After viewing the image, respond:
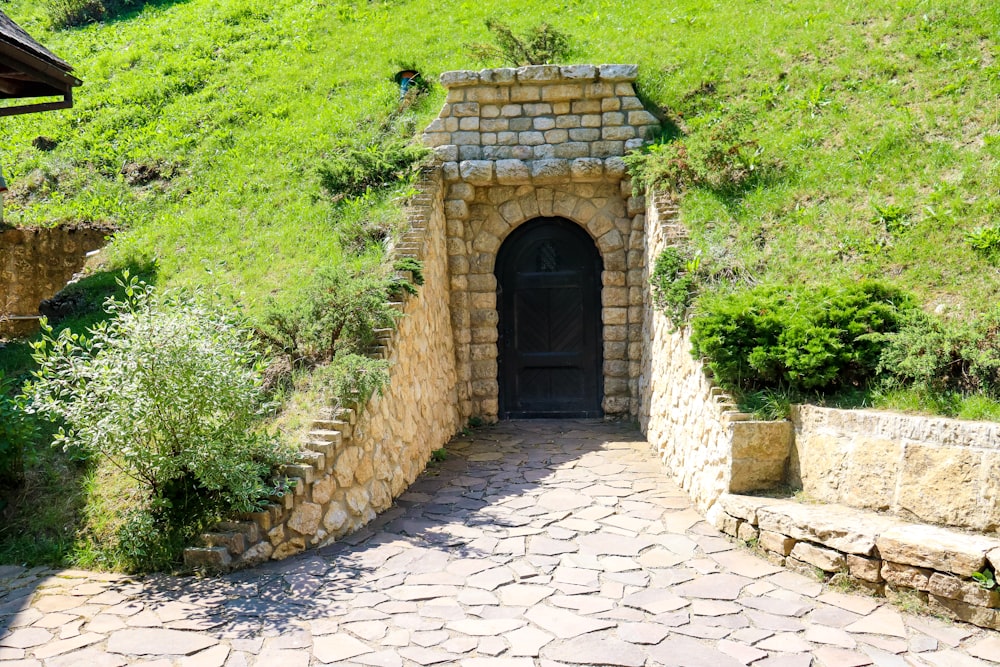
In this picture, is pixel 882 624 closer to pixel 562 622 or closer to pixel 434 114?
pixel 562 622

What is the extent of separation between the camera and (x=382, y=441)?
7.23 m

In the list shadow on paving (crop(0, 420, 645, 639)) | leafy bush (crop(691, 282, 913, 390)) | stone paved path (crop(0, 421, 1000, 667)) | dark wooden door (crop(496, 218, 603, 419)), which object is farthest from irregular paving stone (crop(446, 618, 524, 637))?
dark wooden door (crop(496, 218, 603, 419))

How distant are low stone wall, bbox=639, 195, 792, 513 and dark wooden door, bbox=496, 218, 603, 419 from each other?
0.82m

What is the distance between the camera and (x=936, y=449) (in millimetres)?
5250

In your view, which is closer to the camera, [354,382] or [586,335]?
[354,382]

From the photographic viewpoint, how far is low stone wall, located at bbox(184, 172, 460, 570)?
5836 millimetres

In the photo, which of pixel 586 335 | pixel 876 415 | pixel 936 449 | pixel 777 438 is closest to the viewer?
pixel 936 449

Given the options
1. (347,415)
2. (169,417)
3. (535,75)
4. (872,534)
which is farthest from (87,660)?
(535,75)

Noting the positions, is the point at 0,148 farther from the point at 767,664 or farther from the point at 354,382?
the point at 767,664

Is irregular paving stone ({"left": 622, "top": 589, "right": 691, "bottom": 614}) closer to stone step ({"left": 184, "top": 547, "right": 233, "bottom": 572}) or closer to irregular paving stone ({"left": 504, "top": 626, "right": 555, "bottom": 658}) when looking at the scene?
irregular paving stone ({"left": 504, "top": 626, "right": 555, "bottom": 658})

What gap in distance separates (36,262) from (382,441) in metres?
7.63

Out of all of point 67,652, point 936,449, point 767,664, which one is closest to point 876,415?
point 936,449

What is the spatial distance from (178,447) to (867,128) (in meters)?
7.99

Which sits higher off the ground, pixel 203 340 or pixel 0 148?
pixel 0 148
